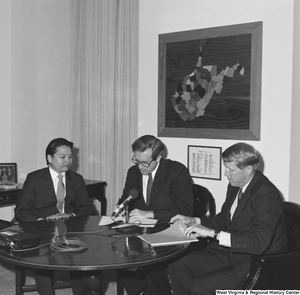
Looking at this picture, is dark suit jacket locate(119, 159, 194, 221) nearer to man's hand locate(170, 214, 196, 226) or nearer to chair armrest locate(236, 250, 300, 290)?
man's hand locate(170, 214, 196, 226)

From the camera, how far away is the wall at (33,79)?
565 cm

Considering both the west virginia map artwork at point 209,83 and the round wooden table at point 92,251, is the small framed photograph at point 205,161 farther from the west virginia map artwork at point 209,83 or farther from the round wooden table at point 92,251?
the round wooden table at point 92,251

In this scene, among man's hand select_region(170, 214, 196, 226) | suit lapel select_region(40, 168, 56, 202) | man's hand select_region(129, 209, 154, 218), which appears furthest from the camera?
suit lapel select_region(40, 168, 56, 202)

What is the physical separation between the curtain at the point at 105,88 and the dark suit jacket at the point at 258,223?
92.8 inches

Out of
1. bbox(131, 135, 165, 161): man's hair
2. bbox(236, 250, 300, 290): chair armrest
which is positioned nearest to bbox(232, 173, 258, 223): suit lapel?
bbox(236, 250, 300, 290): chair armrest

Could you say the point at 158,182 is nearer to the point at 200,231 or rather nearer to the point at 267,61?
the point at 200,231

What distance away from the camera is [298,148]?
163 inches

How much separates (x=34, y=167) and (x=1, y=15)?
185cm

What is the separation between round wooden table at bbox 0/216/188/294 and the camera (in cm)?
274

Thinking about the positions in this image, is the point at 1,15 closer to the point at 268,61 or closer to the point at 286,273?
the point at 268,61

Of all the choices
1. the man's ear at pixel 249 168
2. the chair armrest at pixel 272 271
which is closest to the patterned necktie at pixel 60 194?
the man's ear at pixel 249 168

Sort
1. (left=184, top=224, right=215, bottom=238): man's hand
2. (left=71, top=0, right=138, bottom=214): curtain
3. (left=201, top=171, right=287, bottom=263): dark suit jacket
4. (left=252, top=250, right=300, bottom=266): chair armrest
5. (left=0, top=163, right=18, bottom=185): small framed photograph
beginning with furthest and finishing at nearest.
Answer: (left=71, top=0, right=138, bottom=214): curtain < (left=0, top=163, right=18, bottom=185): small framed photograph < (left=184, top=224, right=215, bottom=238): man's hand < (left=201, top=171, right=287, bottom=263): dark suit jacket < (left=252, top=250, right=300, bottom=266): chair armrest

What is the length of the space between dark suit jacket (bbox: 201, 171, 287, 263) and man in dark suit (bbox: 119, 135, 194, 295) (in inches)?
27.1

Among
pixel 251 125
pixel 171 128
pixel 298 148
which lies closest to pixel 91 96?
pixel 171 128
